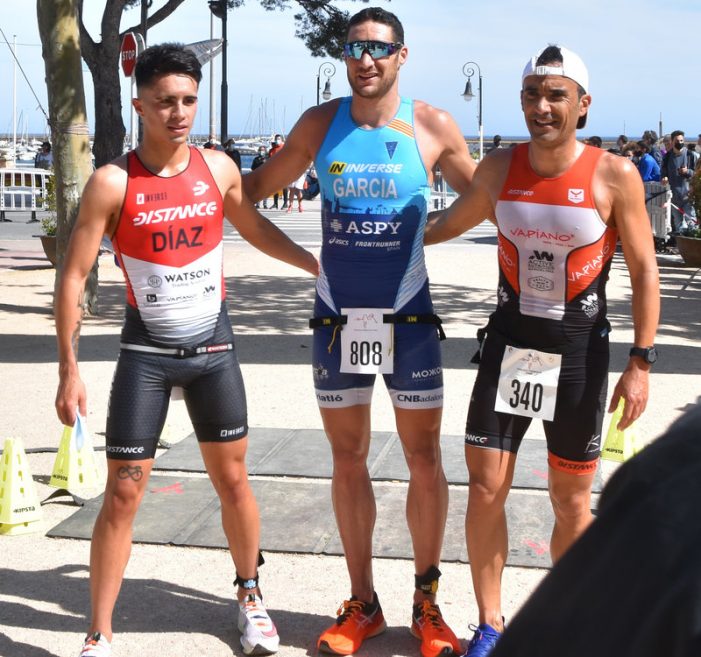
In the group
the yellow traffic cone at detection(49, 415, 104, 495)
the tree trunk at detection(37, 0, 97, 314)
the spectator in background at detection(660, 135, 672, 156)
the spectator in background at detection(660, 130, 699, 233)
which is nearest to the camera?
the yellow traffic cone at detection(49, 415, 104, 495)

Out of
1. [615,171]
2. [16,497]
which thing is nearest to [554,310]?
[615,171]

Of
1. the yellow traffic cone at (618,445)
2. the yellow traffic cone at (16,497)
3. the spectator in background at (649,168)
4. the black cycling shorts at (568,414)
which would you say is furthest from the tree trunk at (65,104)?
the spectator in background at (649,168)

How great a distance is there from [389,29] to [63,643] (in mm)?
2665

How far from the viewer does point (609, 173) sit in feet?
12.5

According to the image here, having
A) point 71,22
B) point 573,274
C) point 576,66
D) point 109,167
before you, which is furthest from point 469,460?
point 71,22

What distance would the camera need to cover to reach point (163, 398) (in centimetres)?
410

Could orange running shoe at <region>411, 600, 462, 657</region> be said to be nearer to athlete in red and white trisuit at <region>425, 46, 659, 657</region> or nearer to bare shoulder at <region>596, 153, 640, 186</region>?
athlete in red and white trisuit at <region>425, 46, 659, 657</region>

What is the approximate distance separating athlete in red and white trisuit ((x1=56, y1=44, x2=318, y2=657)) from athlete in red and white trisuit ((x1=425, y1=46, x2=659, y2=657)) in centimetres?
94

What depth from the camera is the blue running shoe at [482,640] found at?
392 cm

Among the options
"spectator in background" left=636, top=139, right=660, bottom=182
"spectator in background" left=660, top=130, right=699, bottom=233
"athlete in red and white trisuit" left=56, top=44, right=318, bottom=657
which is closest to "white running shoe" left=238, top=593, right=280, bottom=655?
"athlete in red and white trisuit" left=56, top=44, right=318, bottom=657

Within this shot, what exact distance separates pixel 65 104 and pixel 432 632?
781cm

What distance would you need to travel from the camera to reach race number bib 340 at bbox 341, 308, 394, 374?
419cm

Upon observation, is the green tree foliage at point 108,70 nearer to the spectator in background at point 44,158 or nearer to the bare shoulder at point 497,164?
the bare shoulder at point 497,164

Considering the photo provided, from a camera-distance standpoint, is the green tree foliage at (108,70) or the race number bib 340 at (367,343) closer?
the race number bib 340 at (367,343)
